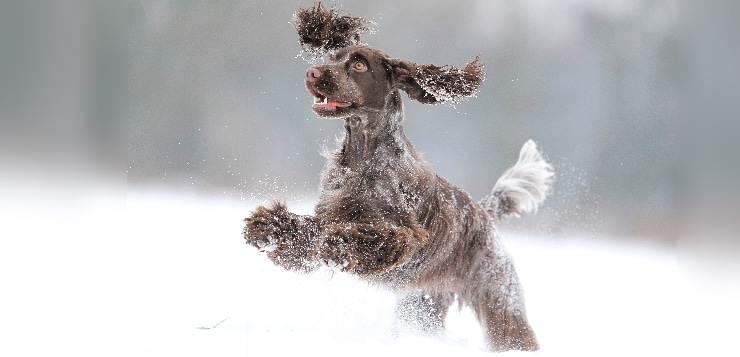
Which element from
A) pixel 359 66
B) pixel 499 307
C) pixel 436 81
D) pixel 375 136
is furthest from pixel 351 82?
pixel 499 307

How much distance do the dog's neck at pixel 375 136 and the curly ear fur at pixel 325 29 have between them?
16.9 inches

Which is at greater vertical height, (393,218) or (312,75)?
(312,75)

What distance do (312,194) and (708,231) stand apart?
7.47 ft

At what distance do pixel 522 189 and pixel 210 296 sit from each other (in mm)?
1963

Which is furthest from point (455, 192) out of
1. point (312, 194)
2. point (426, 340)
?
point (312, 194)

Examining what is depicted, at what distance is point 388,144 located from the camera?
3.02 metres

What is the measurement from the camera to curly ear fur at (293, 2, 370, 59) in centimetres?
325

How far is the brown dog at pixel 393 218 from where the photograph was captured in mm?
2715

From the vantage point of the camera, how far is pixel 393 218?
287 cm

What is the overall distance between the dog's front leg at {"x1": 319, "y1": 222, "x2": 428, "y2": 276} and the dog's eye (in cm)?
71

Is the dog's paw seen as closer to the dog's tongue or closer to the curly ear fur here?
the dog's tongue

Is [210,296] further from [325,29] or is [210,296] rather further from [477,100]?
[477,100]

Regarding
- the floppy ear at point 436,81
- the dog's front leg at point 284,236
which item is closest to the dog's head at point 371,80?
the floppy ear at point 436,81

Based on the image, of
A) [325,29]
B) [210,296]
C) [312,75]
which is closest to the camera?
[312,75]
